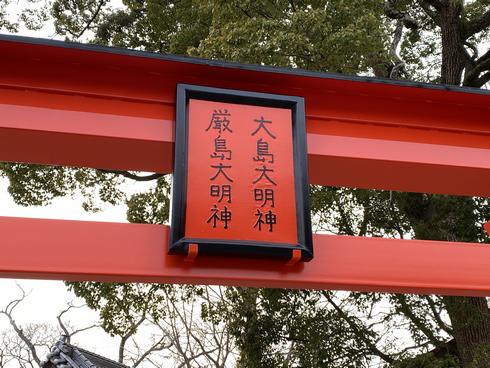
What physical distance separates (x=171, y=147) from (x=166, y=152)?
65mm

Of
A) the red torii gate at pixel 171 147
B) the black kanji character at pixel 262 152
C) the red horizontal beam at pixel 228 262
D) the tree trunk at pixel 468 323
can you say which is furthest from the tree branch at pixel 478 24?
the black kanji character at pixel 262 152

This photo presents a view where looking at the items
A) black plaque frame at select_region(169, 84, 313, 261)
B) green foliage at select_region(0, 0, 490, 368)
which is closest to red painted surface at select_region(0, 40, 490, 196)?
black plaque frame at select_region(169, 84, 313, 261)

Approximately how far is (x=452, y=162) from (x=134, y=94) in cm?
216

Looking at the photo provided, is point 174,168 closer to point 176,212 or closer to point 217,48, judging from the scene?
point 176,212

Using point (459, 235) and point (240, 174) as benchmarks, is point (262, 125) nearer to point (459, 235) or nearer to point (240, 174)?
point (240, 174)

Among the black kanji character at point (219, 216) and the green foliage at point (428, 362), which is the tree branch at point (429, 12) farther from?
the black kanji character at point (219, 216)

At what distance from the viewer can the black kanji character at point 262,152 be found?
3352mm

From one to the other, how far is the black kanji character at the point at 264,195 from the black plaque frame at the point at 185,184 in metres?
0.15

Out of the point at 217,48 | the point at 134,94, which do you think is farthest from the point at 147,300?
the point at 134,94

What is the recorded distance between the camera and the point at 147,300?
31.4 ft

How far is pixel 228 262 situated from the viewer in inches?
119

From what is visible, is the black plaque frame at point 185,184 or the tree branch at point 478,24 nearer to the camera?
the black plaque frame at point 185,184

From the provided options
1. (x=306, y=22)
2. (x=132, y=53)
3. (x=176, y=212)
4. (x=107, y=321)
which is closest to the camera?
(x=176, y=212)

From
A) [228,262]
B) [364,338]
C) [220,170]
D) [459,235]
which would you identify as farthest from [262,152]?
[364,338]
